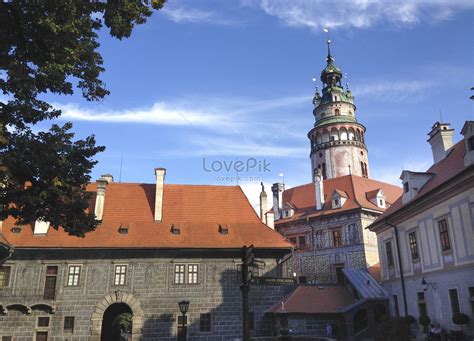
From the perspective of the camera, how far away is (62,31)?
28.1 feet

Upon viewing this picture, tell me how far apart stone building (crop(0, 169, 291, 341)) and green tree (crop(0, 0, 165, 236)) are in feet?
42.3

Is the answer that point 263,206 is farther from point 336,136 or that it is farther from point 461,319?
point 336,136

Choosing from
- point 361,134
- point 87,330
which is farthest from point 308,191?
point 87,330

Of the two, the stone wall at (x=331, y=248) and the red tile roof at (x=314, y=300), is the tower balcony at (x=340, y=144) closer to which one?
the stone wall at (x=331, y=248)

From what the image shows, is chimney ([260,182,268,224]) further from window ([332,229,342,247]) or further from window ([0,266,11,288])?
window ([0,266,11,288])

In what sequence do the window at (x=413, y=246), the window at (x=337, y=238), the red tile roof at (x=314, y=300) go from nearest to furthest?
the window at (x=413, y=246) < the red tile roof at (x=314, y=300) < the window at (x=337, y=238)

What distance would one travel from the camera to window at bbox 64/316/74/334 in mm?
22141

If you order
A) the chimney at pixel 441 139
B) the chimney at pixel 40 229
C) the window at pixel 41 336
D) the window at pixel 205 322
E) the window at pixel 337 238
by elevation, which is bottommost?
the window at pixel 41 336

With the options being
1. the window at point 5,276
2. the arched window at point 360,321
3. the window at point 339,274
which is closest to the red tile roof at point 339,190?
the window at point 339,274

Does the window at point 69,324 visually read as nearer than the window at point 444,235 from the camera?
No

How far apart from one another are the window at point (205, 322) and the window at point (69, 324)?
675cm

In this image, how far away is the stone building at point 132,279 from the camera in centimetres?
2225

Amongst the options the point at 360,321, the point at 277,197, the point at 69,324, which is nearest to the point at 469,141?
the point at 360,321

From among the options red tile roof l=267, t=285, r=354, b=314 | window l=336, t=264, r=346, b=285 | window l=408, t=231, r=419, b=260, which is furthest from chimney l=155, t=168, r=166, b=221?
window l=336, t=264, r=346, b=285
